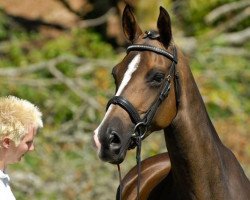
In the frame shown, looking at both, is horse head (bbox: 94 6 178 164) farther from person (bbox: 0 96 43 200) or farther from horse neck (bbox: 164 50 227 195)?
person (bbox: 0 96 43 200)

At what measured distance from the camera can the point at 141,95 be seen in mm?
4105

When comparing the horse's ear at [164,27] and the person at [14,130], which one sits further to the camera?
the horse's ear at [164,27]

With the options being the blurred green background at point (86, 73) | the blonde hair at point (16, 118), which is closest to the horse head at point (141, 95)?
the blonde hair at point (16, 118)

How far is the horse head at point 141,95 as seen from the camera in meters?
3.99

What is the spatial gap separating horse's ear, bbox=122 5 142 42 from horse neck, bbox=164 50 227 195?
0.86 ft

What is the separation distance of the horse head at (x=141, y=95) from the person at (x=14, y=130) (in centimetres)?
40

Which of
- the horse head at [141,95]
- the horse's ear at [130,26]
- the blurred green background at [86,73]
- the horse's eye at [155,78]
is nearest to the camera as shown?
the horse head at [141,95]

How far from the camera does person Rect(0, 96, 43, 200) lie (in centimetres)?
350

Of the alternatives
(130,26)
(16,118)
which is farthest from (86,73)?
(16,118)

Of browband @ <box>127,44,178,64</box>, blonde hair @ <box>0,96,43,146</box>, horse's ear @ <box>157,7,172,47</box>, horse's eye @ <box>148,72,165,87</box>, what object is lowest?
blonde hair @ <box>0,96,43,146</box>

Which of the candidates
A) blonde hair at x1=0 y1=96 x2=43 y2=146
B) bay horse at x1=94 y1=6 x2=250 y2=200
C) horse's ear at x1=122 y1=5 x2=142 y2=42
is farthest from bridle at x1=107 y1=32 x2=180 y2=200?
blonde hair at x1=0 y1=96 x2=43 y2=146

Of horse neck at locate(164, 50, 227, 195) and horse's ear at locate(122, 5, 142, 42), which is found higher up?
horse's ear at locate(122, 5, 142, 42)

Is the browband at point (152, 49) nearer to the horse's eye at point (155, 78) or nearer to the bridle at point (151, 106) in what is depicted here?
the bridle at point (151, 106)

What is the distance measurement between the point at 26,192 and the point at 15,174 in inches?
10.7
